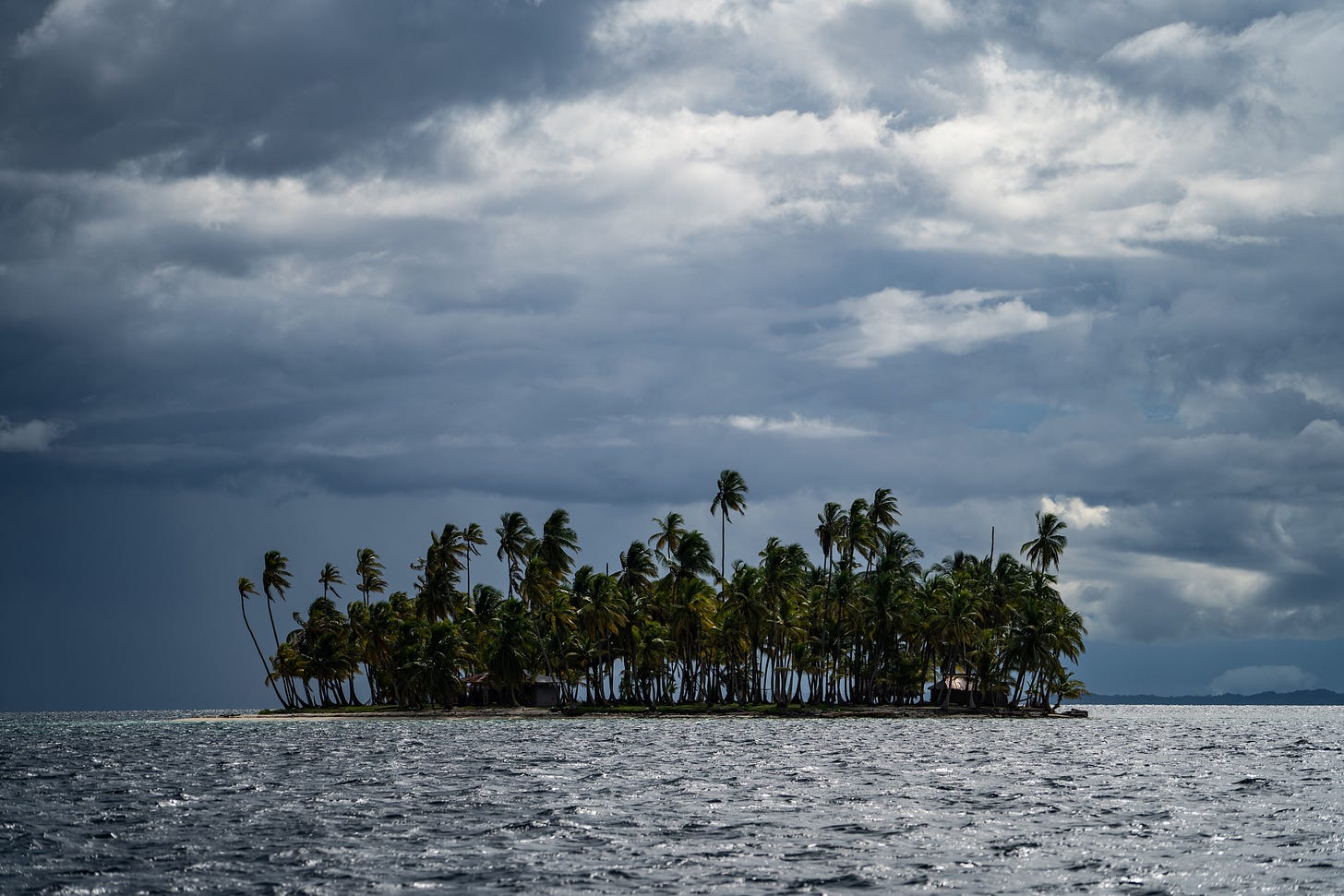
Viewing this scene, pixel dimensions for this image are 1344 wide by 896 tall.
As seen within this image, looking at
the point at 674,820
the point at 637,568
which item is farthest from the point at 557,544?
the point at 674,820

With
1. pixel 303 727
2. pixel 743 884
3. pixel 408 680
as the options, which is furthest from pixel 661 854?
pixel 408 680

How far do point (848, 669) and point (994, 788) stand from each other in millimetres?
92821

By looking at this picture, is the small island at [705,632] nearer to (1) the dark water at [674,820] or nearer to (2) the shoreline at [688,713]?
(2) the shoreline at [688,713]

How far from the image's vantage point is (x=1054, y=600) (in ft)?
440

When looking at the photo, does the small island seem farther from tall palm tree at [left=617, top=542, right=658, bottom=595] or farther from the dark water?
the dark water

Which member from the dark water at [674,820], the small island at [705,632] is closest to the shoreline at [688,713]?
the small island at [705,632]

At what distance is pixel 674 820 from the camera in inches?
1384

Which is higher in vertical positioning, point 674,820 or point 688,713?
point 674,820

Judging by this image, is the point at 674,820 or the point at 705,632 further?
the point at 705,632

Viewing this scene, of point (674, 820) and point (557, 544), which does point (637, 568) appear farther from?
point (674, 820)

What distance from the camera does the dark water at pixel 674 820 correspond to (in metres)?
24.9

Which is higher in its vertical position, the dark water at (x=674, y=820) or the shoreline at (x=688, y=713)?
the dark water at (x=674, y=820)

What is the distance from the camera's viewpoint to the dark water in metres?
24.9

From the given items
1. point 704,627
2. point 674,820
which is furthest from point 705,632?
point 674,820
